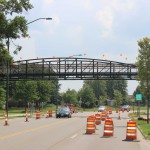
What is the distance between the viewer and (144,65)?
36.1m

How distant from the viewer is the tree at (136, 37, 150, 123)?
35750mm

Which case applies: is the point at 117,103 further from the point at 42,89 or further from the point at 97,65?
the point at 97,65

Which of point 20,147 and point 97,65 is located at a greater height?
point 97,65

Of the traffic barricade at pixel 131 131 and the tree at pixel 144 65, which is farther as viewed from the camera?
the tree at pixel 144 65

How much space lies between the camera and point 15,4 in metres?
31.4

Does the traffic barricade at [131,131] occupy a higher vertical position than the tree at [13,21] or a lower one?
lower

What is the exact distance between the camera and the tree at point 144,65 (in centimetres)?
3575

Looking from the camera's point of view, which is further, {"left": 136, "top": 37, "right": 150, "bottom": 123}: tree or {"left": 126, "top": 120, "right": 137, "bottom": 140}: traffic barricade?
{"left": 136, "top": 37, "right": 150, "bottom": 123}: tree

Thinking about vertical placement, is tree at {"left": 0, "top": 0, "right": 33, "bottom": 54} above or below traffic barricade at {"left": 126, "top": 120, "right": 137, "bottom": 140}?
above

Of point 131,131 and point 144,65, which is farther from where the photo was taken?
point 144,65

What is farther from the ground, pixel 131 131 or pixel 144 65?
pixel 144 65

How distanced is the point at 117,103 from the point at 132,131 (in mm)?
116494

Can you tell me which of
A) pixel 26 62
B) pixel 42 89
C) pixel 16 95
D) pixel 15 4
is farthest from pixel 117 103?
pixel 15 4

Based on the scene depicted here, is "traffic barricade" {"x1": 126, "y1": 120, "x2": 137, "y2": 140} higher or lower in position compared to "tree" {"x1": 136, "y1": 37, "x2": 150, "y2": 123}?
lower
